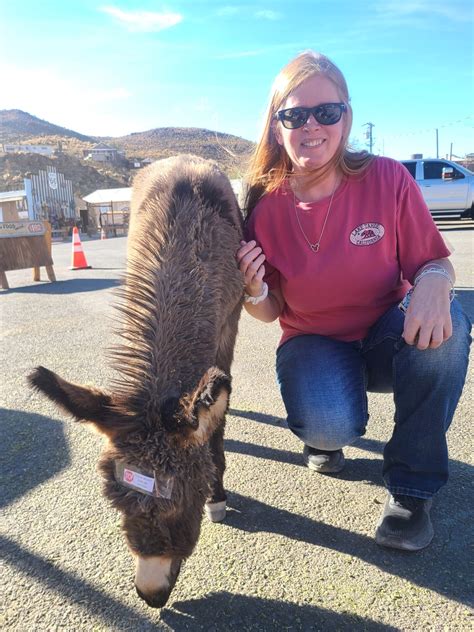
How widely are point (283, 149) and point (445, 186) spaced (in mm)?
17207

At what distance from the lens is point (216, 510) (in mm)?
2889

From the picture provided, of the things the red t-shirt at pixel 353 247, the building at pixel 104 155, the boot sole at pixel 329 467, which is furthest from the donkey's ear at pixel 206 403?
the building at pixel 104 155

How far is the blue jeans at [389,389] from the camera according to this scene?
264cm

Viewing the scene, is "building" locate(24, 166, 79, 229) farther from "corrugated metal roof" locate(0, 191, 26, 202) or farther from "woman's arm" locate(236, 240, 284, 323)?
"woman's arm" locate(236, 240, 284, 323)

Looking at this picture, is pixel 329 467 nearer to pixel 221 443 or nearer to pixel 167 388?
pixel 221 443

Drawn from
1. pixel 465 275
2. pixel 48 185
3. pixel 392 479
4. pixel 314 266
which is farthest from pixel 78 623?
pixel 48 185

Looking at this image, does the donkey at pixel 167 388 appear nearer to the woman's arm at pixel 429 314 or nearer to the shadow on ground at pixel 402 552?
the shadow on ground at pixel 402 552

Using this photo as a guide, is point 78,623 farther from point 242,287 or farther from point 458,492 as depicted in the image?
point 458,492

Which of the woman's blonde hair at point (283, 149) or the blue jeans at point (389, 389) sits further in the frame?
the woman's blonde hair at point (283, 149)

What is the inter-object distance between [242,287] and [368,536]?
168 centimetres

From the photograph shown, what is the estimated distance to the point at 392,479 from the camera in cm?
276

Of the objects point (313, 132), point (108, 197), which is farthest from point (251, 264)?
point (108, 197)

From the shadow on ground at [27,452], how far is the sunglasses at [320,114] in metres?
2.93

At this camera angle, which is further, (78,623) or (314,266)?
(314,266)
